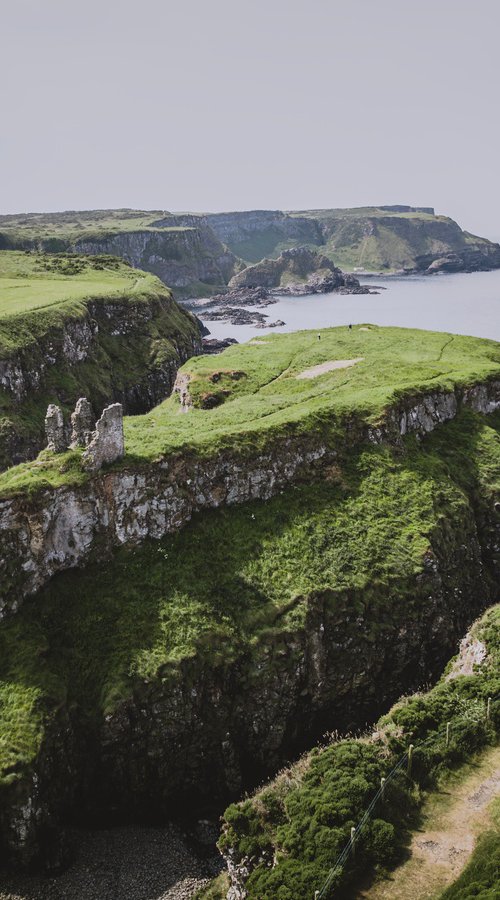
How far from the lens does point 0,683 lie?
25375 mm

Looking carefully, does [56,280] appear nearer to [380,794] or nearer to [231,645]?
[231,645]

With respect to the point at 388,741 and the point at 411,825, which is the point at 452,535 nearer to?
the point at 388,741

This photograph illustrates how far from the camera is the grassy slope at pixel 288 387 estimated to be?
112ft

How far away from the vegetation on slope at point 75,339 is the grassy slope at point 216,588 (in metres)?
31.2

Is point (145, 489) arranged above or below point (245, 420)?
below

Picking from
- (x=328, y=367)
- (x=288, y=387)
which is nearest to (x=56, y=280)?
(x=328, y=367)

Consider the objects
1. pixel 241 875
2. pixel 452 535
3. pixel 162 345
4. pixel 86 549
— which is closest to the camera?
pixel 241 875

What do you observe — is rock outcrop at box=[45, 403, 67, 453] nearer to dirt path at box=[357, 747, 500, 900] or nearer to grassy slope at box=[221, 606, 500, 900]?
grassy slope at box=[221, 606, 500, 900]

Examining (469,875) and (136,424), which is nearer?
(469,875)

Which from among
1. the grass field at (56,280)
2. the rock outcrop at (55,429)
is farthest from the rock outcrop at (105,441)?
the grass field at (56,280)

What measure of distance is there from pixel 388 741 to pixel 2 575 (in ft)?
58.4

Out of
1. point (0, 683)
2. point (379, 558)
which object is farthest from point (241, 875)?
point (379, 558)

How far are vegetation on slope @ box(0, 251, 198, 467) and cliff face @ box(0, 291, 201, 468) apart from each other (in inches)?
4.4

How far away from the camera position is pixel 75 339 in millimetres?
74812
